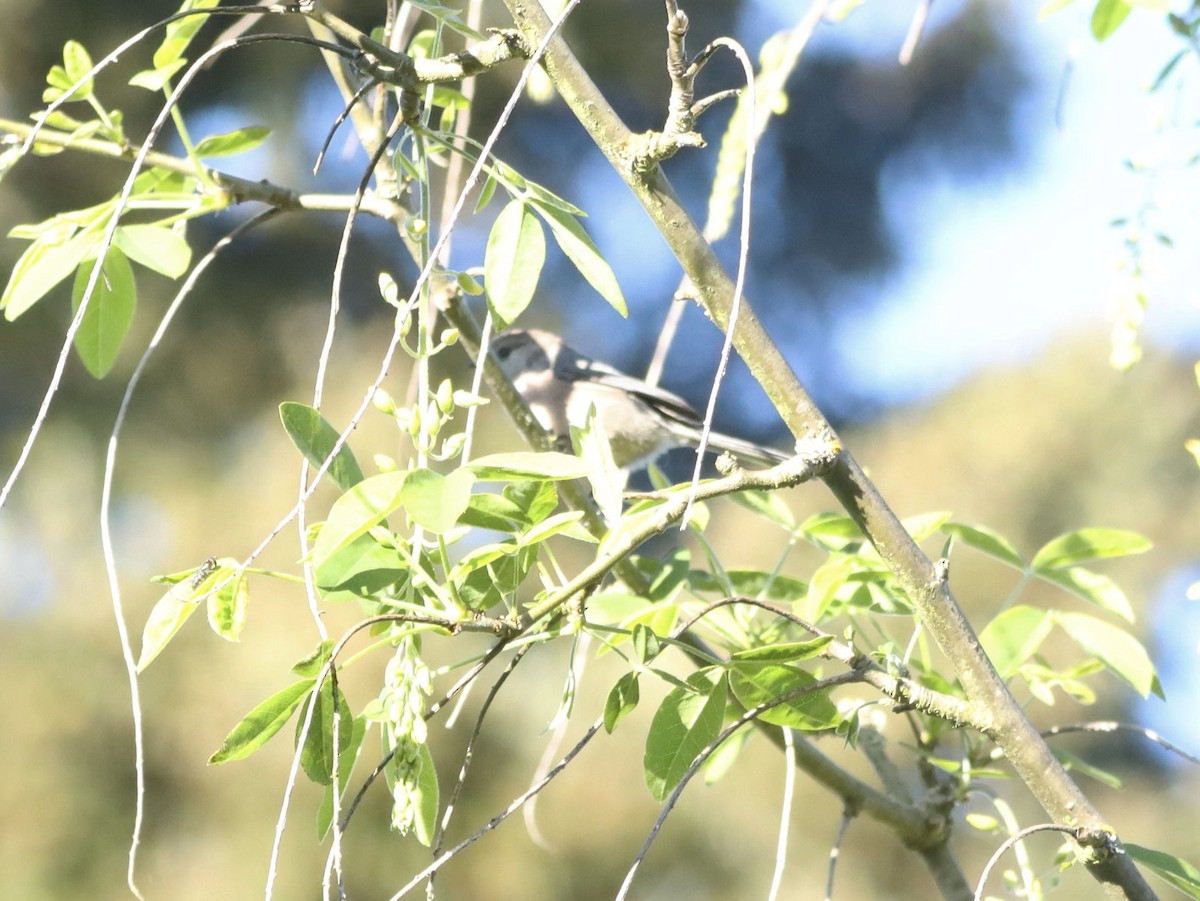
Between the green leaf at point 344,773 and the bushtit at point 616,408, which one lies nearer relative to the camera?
the green leaf at point 344,773

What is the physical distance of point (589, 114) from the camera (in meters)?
0.85

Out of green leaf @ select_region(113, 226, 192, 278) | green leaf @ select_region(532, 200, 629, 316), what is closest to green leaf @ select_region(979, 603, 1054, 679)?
green leaf @ select_region(532, 200, 629, 316)

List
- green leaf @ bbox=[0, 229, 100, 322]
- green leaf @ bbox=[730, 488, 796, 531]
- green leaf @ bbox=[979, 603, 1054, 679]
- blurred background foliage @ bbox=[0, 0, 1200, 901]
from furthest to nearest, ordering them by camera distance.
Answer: blurred background foliage @ bbox=[0, 0, 1200, 901], green leaf @ bbox=[730, 488, 796, 531], green leaf @ bbox=[979, 603, 1054, 679], green leaf @ bbox=[0, 229, 100, 322]

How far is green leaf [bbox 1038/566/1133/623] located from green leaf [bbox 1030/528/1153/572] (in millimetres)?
11

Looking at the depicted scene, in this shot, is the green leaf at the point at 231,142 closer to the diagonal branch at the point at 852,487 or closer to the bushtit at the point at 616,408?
the diagonal branch at the point at 852,487

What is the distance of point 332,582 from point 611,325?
7.78 meters

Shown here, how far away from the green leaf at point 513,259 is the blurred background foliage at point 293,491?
4.14 meters

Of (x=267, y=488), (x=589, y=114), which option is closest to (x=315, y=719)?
(x=589, y=114)

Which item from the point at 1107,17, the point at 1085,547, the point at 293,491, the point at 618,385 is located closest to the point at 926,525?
the point at 1085,547

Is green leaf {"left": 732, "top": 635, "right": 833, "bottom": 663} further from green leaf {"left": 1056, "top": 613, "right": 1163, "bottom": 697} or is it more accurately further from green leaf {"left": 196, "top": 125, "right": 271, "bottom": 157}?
green leaf {"left": 196, "top": 125, "right": 271, "bottom": 157}

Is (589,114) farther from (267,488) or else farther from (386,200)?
(267,488)

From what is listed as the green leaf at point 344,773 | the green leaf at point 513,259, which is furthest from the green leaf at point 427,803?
the green leaf at point 513,259

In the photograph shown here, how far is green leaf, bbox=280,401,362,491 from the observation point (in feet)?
2.59

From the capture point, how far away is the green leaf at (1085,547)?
124cm
